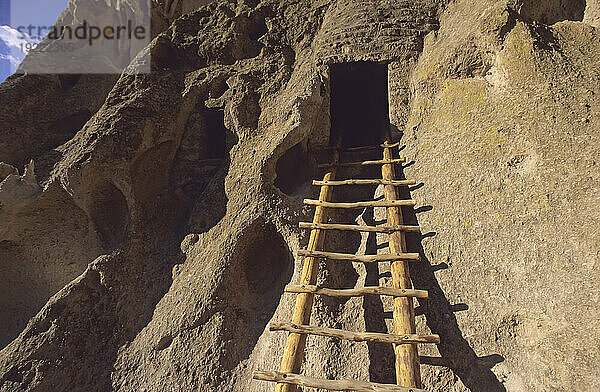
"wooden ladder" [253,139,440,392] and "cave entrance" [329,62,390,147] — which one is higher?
"cave entrance" [329,62,390,147]

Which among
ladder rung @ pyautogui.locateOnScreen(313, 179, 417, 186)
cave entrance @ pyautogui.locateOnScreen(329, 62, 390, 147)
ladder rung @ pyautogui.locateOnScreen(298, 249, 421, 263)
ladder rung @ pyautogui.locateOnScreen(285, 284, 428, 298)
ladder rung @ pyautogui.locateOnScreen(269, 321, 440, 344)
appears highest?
cave entrance @ pyautogui.locateOnScreen(329, 62, 390, 147)

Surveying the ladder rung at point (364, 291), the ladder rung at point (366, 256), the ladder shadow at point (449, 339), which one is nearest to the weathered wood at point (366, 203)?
the ladder shadow at point (449, 339)

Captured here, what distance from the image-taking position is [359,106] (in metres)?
4.43

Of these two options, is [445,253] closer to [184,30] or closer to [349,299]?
[349,299]

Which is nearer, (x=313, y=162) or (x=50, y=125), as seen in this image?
(x=313, y=162)

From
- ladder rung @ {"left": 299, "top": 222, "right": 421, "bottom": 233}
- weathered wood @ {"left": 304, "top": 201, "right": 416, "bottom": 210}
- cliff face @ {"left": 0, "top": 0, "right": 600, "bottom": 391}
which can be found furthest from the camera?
weathered wood @ {"left": 304, "top": 201, "right": 416, "bottom": 210}

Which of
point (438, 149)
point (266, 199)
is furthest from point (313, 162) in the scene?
point (438, 149)

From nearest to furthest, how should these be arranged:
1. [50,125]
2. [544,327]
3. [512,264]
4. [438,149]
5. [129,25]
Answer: [544,327], [512,264], [438,149], [50,125], [129,25]

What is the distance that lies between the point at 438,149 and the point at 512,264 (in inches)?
37.9

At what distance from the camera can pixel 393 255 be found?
2.38 m

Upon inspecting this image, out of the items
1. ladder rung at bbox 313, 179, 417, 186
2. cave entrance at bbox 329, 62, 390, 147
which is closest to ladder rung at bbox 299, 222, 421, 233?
ladder rung at bbox 313, 179, 417, 186

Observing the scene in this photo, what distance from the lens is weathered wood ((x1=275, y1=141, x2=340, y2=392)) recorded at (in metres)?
1.97

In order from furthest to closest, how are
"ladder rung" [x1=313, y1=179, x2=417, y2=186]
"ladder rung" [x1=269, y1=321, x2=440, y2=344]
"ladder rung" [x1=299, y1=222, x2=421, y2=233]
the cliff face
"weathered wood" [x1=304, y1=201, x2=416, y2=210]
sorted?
"ladder rung" [x1=313, y1=179, x2=417, y2=186]
"weathered wood" [x1=304, y1=201, x2=416, y2=210]
"ladder rung" [x1=299, y1=222, x2=421, y2=233]
the cliff face
"ladder rung" [x1=269, y1=321, x2=440, y2=344]

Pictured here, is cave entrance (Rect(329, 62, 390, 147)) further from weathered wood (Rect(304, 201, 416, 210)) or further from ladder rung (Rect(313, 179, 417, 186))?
weathered wood (Rect(304, 201, 416, 210))
